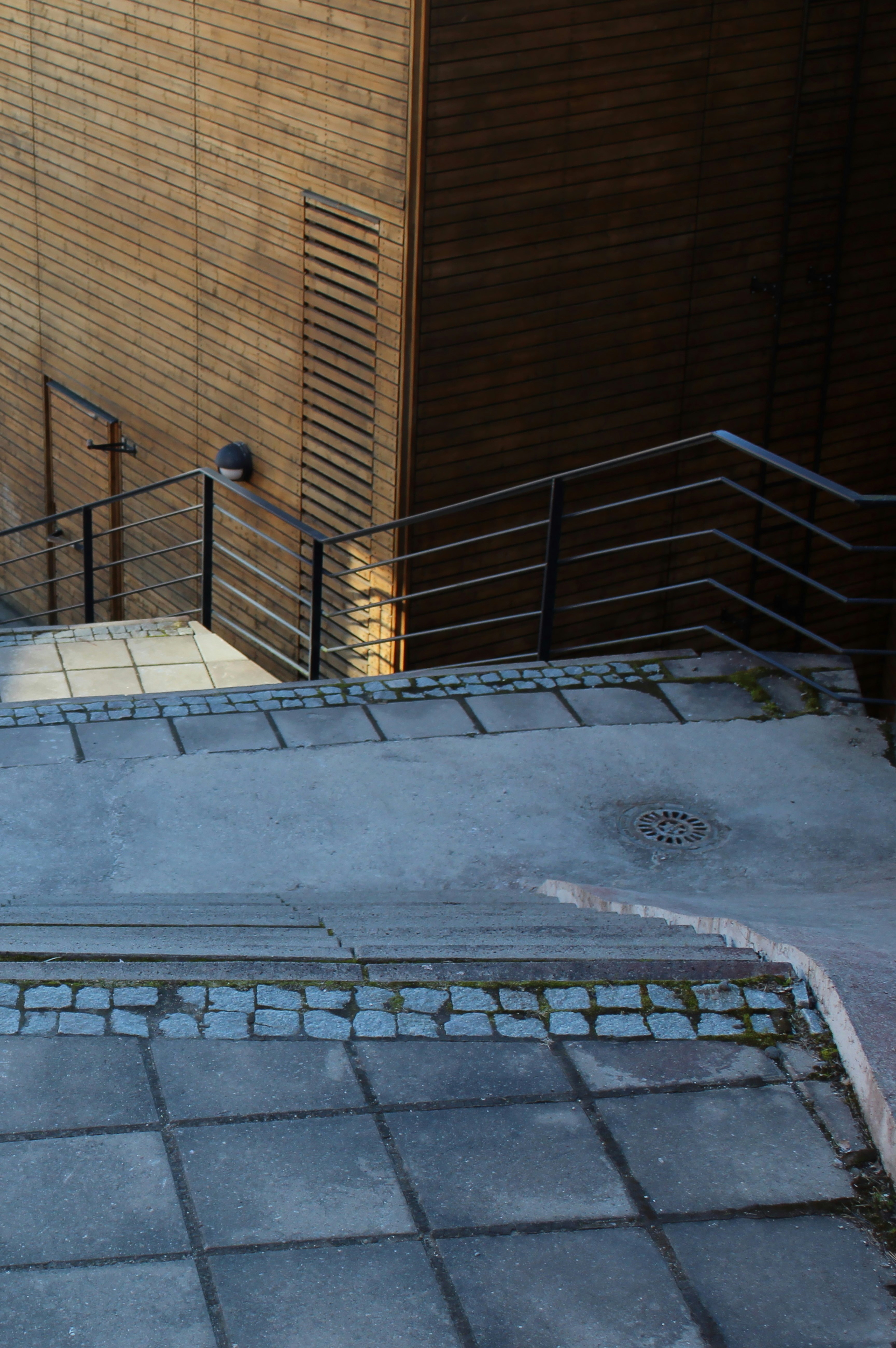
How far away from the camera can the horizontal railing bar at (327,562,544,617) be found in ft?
25.0

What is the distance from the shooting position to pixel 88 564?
381 inches

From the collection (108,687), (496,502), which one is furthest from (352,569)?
(108,687)

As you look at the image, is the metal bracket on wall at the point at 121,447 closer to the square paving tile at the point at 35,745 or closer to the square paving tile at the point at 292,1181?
the square paving tile at the point at 35,745

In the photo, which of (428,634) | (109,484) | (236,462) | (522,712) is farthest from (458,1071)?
(109,484)

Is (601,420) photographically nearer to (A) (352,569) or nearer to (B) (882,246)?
(A) (352,569)

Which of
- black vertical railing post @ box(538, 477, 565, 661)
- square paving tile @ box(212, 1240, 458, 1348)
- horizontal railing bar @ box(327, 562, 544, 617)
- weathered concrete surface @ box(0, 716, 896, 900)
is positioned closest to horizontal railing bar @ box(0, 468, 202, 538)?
horizontal railing bar @ box(327, 562, 544, 617)

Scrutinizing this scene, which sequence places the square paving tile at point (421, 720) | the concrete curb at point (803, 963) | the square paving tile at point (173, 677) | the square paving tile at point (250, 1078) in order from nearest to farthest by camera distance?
the concrete curb at point (803, 963) < the square paving tile at point (250, 1078) < the square paving tile at point (421, 720) < the square paving tile at point (173, 677)

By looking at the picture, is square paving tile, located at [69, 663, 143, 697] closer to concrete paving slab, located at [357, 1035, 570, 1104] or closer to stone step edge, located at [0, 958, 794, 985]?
stone step edge, located at [0, 958, 794, 985]

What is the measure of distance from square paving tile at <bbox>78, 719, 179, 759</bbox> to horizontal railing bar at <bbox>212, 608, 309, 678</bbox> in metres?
2.94

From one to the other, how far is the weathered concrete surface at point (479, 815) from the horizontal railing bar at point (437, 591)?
144 cm

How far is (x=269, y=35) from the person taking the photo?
8.55 meters

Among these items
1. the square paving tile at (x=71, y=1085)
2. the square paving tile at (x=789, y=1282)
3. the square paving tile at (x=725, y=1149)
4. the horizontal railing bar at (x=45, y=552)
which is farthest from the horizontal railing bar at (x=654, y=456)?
the horizontal railing bar at (x=45, y=552)

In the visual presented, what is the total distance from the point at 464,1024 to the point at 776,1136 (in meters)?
0.80

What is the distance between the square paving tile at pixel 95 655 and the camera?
9.04m
